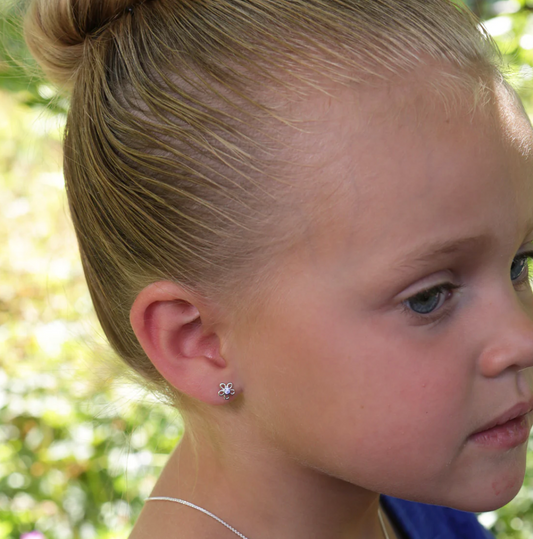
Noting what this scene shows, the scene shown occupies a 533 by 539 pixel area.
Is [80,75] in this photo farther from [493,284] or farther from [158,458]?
[158,458]

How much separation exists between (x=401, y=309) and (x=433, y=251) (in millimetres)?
123

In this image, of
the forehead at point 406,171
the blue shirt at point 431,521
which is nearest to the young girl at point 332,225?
the forehead at point 406,171

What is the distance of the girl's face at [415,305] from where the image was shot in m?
1.30

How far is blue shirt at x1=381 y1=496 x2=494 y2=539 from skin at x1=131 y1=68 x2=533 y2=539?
2.20ft

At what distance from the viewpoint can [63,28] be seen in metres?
1.64

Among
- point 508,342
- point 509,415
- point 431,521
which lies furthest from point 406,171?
point 431,521

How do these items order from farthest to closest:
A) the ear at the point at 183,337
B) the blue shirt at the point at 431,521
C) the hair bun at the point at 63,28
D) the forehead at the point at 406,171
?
the blue shirt at the point at 431,521 → the hair bun at the point at 63,28 → the ear at the point at 183,337 → the forehead at the point at 406,171

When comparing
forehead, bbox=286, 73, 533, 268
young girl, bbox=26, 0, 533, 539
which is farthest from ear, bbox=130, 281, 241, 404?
forehead, bbox=286, 73, 533, 268

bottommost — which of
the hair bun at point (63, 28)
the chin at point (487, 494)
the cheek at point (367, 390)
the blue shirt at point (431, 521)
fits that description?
the blue shirt at point (431, 521)

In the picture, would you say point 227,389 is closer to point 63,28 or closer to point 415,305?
point 415,305

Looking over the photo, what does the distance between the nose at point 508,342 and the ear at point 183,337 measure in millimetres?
491

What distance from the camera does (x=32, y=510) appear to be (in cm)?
279

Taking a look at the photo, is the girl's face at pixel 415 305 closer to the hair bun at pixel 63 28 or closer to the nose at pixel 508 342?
the nose at pixel 508 342

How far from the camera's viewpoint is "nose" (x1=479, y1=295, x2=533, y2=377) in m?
1.31
